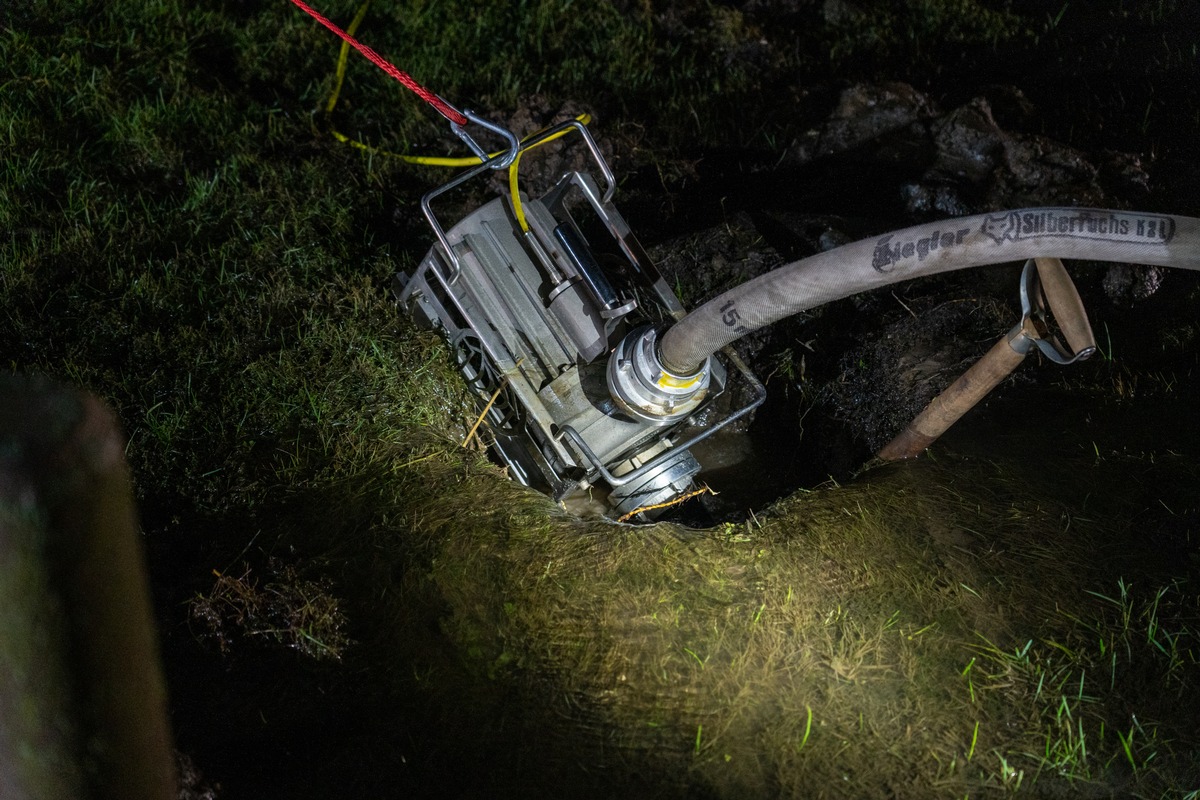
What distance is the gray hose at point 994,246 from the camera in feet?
7.17

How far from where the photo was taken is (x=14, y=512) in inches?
55.5

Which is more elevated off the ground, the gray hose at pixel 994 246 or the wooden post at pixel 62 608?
the wooden post at pixel 62 608

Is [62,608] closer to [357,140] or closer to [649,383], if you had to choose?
[649,383]

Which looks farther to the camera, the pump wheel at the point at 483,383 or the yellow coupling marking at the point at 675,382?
the pump wheel at the point at 483,383

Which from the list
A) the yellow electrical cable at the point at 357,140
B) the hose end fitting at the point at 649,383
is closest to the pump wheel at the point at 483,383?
the hose end fitting at the point at 649,383

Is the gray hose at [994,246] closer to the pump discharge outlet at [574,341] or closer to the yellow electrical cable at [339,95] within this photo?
the pump discharge outlet at [574,341]

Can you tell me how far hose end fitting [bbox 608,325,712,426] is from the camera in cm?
286

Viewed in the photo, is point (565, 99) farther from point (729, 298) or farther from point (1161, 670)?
point (1161, 670)

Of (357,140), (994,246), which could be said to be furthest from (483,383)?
(994,246)

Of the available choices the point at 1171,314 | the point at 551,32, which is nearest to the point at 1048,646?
the point at 1171,314

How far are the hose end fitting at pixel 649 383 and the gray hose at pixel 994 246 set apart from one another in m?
0.55

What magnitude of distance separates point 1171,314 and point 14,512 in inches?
157

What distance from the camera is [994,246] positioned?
2223 millimetres

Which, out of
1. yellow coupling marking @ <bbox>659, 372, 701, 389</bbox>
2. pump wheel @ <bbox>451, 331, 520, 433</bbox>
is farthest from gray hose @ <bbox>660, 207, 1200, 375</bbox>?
pump wheel @ <bbox>451, 331, 520, 433</bbox>
